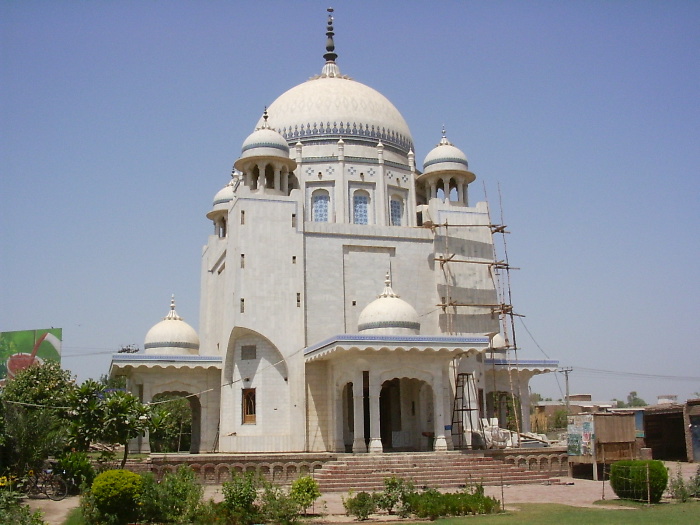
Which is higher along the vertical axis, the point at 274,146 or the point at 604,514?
the point at 274,146

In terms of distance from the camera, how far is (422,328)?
35.0 metres

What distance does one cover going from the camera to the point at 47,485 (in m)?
23.0

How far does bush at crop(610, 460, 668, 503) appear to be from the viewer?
1984 centimetres

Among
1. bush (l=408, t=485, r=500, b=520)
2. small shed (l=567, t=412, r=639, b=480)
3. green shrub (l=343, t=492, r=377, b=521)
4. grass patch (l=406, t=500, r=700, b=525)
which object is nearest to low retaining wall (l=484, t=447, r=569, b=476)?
small shed (l=567, t=412, r=639, b=480)

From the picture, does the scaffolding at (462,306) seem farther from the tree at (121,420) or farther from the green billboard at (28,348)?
the green billboard at (28,348)

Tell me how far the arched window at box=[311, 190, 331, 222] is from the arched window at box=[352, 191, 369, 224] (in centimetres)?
124

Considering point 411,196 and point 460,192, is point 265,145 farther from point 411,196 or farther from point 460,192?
point 460,192

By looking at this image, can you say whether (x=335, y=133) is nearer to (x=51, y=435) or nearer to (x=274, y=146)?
(x=274, y=146)

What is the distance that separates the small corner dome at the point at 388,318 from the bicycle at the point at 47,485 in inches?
499

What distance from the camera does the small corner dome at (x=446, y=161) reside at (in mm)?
38000

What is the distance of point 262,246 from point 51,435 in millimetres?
12105

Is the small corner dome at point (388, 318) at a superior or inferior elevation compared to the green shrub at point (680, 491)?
superior

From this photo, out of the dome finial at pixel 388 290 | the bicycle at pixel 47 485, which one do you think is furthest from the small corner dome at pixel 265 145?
the bicycle at pixel 47 485

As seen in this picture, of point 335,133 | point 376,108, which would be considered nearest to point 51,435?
point 335,133
